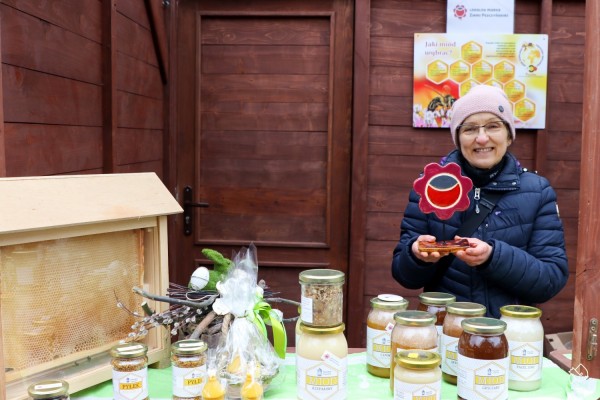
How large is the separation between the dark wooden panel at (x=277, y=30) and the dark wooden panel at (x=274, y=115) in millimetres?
300

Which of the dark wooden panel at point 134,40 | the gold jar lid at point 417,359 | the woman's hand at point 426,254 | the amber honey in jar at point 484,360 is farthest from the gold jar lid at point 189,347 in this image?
the dark wooden panel at point 134,40

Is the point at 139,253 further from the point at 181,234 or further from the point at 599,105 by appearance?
the point at 181,234

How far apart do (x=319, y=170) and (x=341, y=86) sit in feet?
1.39

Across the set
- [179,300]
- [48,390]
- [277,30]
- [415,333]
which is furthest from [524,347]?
[277,30]

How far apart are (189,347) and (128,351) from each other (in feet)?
0.34

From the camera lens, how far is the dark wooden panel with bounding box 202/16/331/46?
3.00 m

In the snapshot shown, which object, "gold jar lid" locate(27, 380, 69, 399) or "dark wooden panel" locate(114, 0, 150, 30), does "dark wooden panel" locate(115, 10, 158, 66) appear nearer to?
"dark wooden panel" locate(114, 0, 150, 30)

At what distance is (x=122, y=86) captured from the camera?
7.89ft

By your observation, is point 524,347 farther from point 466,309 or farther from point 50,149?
point 50,149

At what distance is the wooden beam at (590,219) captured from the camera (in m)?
1.41

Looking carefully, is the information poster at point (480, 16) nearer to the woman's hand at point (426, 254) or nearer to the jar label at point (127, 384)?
the woman's hand at point (426, 254)

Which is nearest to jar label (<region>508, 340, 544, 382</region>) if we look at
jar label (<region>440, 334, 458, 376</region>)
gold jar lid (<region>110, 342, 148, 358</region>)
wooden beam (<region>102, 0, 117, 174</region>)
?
jar label (<region>440, 334, 458, 376</region>)

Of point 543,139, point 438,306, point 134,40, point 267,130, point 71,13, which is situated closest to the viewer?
point 438,306

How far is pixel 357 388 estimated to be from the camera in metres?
1.24
